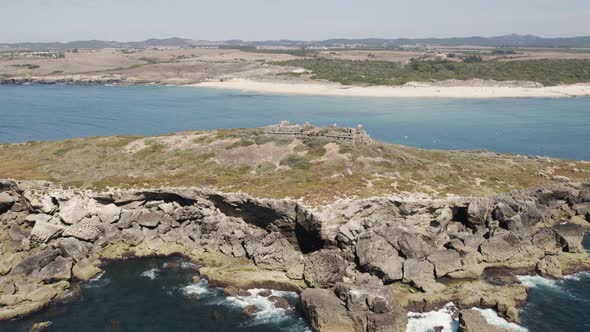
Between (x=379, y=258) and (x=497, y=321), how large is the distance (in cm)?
1071

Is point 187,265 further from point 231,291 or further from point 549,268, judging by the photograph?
point 549,268

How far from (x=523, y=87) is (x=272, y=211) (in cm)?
18106

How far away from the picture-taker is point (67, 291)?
144 feet

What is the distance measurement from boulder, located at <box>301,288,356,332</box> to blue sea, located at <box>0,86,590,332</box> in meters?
1.43

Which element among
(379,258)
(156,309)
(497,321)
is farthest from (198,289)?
(497,321)

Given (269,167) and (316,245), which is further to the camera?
(269,167)

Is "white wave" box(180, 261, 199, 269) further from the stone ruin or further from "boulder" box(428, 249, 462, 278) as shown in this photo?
the stone ruin

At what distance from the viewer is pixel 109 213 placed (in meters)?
52.9

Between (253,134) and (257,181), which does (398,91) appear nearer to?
(253,134)

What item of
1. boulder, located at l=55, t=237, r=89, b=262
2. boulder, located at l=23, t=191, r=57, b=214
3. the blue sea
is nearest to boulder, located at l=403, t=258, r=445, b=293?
the blue sea

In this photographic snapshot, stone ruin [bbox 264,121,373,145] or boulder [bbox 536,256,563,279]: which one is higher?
stone ruin [bbox 264,121,373,145]

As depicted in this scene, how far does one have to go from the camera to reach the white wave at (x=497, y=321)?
122ft

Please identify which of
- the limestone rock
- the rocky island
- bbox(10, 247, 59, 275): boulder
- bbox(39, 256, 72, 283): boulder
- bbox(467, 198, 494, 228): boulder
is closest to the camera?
the limestone rock

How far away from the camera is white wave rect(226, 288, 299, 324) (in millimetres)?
39625
